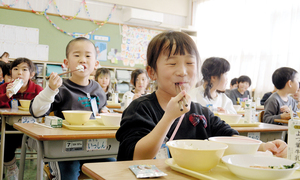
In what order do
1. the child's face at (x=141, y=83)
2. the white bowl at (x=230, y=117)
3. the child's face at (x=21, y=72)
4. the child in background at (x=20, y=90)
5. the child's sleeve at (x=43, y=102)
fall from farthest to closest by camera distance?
the child's face at (x=141, y=83), the child's face at (x=21, y=72), the child in background at (x=20, y=90), the white bowl at (x=230, y=117), the child's sleeve at (x=43, y=102)

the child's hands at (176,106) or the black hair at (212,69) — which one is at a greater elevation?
the black hair at (212,69)

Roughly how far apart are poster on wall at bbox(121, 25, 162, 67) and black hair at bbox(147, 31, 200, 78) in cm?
619

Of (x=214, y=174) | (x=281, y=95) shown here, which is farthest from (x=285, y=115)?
(x=214, y=174)

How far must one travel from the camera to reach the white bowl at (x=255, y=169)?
→ 0.58 meters

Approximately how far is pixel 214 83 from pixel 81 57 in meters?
1.33

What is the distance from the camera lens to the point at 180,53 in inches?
43.9

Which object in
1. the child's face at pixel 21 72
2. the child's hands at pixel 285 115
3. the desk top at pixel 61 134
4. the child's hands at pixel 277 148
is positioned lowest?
the child's hands at pixel 285 115

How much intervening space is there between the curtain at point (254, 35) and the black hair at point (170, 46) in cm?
518

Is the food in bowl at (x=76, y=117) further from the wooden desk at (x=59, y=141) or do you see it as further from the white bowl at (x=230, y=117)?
the white bowl at (x=230, y=117)

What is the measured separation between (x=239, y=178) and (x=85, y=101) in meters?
1.61

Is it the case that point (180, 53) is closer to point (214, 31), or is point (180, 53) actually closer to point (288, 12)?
point (288, 12)

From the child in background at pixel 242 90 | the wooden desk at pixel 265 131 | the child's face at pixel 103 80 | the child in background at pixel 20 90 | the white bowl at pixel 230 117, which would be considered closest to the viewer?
the wooden desk at pixel 265 131

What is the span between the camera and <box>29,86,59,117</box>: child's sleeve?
5.56 feet

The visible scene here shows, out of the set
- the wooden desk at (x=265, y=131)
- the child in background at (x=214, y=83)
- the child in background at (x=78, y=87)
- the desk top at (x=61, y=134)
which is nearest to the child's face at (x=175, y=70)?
the desk top at (x=61, y=134)
